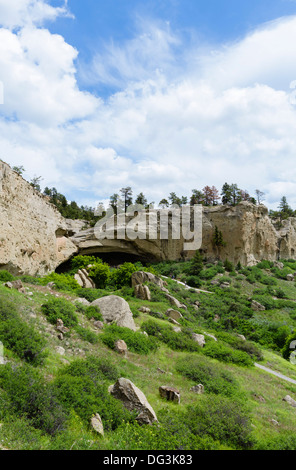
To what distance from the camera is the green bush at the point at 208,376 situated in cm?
955

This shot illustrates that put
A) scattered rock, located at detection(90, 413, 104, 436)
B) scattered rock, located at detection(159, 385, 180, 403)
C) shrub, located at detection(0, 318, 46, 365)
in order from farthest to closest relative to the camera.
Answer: scattered rock, located at detection(159, 385, 180, 403)
shrub, located at detection(0, 318, 46, 365)
scattered rock, located at detection(90, 413, 104, 436)

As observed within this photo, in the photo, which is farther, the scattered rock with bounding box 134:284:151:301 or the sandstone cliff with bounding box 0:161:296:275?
the scattered rock with bounding box 134:284:151:301

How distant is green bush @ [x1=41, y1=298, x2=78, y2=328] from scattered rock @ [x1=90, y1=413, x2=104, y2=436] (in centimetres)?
525

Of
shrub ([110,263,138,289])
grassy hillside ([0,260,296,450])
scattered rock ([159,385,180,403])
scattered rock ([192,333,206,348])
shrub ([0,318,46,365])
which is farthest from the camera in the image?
shrub ([110,263,138,289])

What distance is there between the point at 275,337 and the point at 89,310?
16560 mm

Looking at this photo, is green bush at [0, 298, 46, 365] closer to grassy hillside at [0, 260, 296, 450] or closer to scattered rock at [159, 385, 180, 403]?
grassy hillside at [0, 260, 296, 450]

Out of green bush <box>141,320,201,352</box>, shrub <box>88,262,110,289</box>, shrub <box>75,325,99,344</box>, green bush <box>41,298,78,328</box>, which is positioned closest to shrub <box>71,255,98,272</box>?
shrub <box>88,262,110,289</box>

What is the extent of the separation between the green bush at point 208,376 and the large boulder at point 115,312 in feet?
11.3

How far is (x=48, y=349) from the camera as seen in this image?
7.86 m

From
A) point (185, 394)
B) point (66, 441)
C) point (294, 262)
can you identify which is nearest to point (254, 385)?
point (185, 394)

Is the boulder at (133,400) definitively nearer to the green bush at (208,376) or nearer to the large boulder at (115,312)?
the green bush at (208,376)

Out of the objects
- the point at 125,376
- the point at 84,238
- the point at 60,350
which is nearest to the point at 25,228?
the point at 84,238

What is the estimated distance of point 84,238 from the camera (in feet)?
122

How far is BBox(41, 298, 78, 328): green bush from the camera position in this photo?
34.0ft
